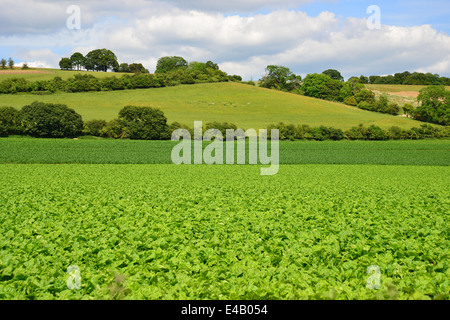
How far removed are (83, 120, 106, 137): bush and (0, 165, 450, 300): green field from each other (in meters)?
42.0

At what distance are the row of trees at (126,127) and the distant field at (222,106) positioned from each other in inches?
263

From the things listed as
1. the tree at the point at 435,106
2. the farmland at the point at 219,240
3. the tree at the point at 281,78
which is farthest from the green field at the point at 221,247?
the tree at the point at 281,78

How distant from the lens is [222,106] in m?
87.5

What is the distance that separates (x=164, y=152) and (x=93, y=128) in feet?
52.4

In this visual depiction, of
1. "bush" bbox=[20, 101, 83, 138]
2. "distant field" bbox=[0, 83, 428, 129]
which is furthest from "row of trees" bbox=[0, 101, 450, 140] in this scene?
"distant field" bbox=[0, 83, 428, 129]

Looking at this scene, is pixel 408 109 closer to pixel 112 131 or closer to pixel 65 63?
pixel 112 131

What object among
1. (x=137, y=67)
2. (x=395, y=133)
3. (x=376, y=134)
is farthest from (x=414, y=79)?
(x=137, y=67)

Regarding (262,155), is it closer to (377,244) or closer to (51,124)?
(51,124)

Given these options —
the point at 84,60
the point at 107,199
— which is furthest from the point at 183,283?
the point at 84,60

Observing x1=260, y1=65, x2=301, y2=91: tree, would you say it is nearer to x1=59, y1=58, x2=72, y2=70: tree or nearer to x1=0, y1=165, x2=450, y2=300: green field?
x1=59, y1=58, x2=72, y2=70: tree

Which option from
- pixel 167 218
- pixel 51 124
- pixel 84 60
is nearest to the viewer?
pixel 167 218
